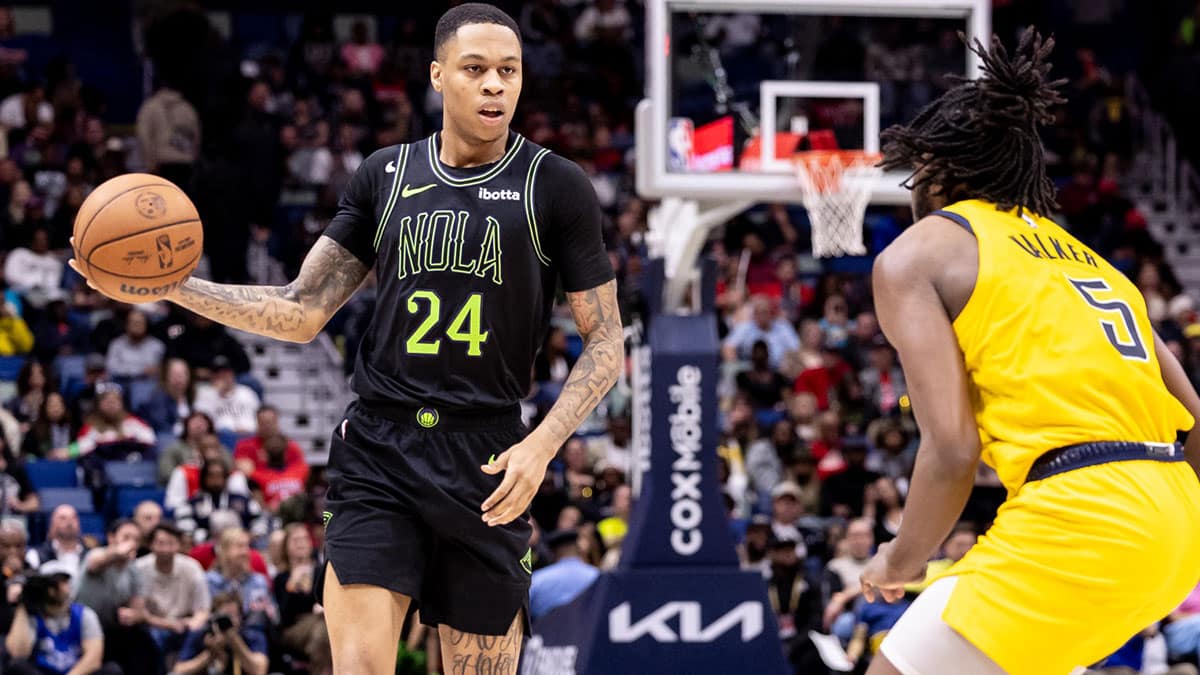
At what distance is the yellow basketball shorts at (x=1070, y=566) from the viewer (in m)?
3.64

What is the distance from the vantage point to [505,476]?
4.41 m

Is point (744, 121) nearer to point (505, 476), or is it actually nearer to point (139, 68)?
point (505, 476)

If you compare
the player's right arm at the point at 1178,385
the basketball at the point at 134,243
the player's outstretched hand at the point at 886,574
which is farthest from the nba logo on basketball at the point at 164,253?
the player's right arm at the point at 1178,385

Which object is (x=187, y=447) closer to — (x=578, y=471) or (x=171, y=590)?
(x=171, y=590)

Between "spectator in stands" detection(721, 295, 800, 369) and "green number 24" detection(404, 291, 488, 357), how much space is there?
11.1m

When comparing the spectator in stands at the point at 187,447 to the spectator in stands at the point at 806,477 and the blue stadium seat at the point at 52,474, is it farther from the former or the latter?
the spectator in stands at the point at 806,477

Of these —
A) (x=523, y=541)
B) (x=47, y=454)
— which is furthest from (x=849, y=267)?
(x=523, y=541)

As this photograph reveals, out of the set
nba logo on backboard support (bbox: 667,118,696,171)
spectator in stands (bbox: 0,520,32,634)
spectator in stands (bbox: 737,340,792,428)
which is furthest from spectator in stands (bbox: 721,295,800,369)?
spectator in stands (bbox: 0,520,32,634)

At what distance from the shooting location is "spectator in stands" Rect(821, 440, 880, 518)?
13.7m

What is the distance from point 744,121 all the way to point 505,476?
23.3 ft

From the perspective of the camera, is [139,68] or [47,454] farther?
[139,68]

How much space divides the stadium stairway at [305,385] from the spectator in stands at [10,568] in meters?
4.58

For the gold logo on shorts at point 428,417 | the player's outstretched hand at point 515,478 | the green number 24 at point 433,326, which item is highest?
the green number 24 at point 433,326

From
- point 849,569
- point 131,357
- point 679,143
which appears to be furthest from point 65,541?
point 849,569
